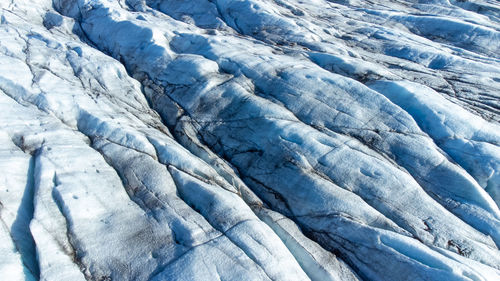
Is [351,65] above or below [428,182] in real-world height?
above

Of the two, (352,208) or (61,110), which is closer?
(352,208)

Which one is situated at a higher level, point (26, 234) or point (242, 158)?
point (26, 234)

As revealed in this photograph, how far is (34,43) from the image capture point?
14102 millimetres

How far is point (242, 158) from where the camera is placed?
10219 millimetres

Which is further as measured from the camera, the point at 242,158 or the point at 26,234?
the point at 242,158

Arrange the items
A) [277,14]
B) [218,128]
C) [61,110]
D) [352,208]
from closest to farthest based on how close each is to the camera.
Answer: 1. [352,208]
2. [61,110]
3. [218,128]
4. [277,14]

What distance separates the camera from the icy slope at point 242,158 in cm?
704

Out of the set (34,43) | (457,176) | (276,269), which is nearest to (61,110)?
(34,43)

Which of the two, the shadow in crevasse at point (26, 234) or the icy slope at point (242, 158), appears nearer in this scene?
the shadow in crevasse at point (26, 234)

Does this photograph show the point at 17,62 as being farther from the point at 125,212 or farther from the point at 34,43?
the point at 125,212

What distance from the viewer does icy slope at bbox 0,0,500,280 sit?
23.1ft

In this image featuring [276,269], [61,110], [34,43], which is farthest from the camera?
[34,43]

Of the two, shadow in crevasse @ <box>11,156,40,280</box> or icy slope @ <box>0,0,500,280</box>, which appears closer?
shadow in crevasse @ <box>11,156,40,280</box>

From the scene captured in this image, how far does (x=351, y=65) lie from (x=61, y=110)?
9412 mm
